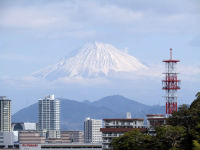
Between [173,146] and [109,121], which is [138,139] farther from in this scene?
[109,121]

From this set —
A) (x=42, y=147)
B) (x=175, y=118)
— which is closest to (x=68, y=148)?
(x=42, y=147)

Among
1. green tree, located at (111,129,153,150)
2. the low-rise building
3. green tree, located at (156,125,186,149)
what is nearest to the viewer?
green tree, located at (156,125,186,149)

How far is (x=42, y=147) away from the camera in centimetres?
19838

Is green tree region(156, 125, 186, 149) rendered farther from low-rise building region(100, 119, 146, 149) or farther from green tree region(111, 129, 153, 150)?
low-rise building region(100, 119, 146, 149)

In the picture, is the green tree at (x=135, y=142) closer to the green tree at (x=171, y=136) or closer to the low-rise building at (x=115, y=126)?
the green tree at (x=171, y=136)

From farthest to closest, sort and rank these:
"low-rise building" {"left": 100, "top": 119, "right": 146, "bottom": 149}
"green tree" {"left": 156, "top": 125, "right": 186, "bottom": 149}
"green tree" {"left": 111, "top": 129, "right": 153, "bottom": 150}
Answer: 1. "low-rise building" {"left": 100, "top": 119, "right": 146, "bottom": 149}
2. "green tree" {"left": 111, "top": 129, "right": 153, "bottom": 150}
3. "green tree" {"left": 156, "top": 125, "right": 186, "bottom": 149}

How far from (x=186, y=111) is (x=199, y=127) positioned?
881cm

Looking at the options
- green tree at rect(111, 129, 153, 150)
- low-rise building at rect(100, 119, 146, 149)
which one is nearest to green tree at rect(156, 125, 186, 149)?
green tree at rect(111, 129, 153, 150)

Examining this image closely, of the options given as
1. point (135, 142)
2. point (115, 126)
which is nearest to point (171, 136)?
point (135, 142)

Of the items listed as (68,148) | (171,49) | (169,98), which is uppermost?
(171,49)

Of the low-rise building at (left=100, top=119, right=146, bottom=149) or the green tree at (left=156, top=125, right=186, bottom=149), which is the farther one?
the low-rise building at (left=100, top=119, right=146, bottom=149)

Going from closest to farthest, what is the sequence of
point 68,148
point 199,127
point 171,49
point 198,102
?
point 199,127 < point 198,102 < point 171,49 < point 68,148

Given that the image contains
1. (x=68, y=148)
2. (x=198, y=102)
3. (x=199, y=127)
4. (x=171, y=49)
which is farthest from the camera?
(x=68, y=148)

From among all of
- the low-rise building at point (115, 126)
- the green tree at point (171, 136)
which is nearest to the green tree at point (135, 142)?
the green tree at point (171, 136)
